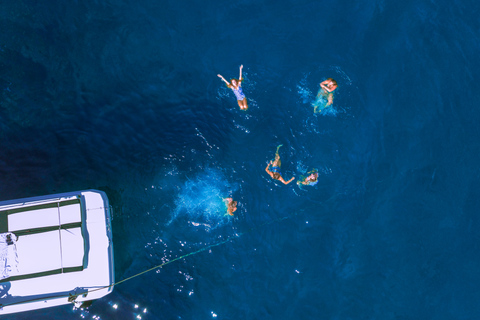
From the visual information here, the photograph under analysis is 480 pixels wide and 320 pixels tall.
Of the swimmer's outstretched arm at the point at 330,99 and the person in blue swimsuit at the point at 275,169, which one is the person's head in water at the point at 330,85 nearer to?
the swimmer's outstretched arm at the point at 330,99

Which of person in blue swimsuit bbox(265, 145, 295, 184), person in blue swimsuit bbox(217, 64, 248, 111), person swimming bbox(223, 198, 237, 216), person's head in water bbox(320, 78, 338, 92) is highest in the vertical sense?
person in blue swimsuit bbox(217, 64, 248, 111)

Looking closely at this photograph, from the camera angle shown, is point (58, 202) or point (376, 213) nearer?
point (58, 202)

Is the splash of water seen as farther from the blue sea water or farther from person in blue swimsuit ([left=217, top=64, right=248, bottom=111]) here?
person in blue swimsuit ([left=217, top=64, right=248, bottom=111])

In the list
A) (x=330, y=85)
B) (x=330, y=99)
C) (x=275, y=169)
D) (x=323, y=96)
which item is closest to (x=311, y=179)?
(x=275, y=169)

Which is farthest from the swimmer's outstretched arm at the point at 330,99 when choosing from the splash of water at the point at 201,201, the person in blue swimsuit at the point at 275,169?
the splash of water at the point at 201,201

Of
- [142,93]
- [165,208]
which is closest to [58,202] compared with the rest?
[165,208]

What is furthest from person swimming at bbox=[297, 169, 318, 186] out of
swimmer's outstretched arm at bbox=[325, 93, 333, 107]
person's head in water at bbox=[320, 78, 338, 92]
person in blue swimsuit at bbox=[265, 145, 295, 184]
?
person's head in water at bbox=[320, 78, 338, 92]

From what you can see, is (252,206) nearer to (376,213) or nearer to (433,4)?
(376,213)
